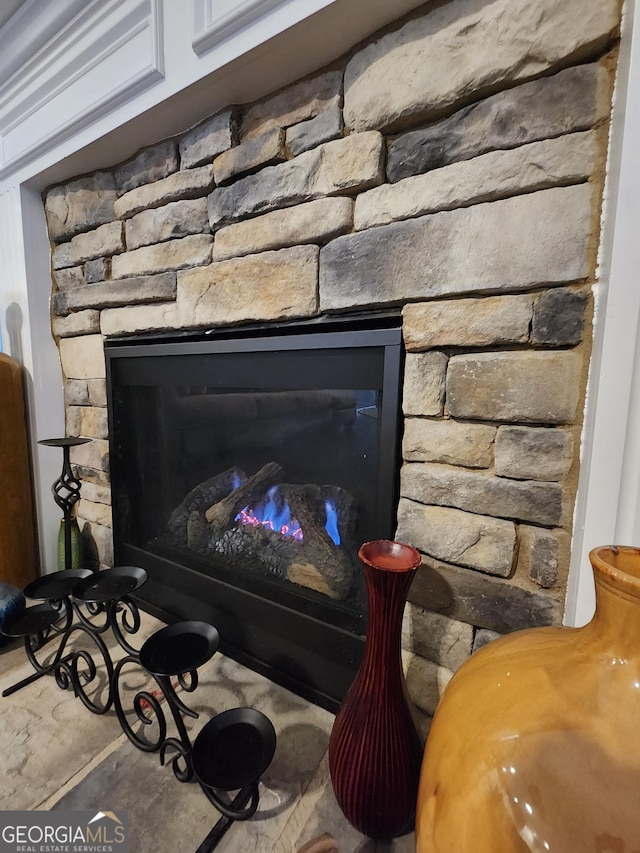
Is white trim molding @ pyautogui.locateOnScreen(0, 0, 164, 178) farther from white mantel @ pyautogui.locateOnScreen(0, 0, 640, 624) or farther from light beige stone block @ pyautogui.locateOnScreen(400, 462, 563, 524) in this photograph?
light beige stone block @ pyautogui.locateOnScreen(400, 462, 563, 524)

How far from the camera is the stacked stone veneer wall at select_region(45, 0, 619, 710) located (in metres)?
0.66

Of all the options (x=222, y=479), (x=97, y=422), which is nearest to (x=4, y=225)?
(x=97, y=422)

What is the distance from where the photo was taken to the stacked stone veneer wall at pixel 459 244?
2.15ft

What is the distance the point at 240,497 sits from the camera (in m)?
1.33

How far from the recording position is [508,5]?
25.9 inches

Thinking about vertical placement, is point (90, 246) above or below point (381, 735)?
above

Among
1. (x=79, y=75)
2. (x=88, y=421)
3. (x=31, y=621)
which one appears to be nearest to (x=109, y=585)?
(x=31, y=621)

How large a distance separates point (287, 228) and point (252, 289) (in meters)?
0.18

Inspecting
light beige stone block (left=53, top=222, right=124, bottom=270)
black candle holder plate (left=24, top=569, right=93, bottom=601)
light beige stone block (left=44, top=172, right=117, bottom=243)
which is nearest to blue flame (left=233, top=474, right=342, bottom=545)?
black candle holder plate (left=24, top=569, right=93, bottom=601)

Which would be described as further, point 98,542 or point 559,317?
point 98,542

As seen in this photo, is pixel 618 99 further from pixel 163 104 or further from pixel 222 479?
pixel 222 479

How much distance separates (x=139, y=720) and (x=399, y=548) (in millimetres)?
858

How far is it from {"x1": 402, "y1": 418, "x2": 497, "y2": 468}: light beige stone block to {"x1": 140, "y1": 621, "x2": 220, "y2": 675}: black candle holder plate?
0.64m

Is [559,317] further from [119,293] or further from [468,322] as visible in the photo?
[119,293]
